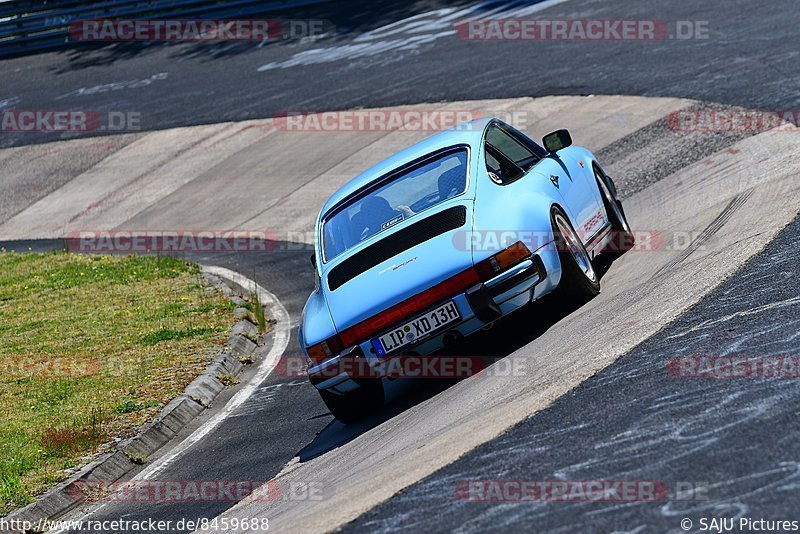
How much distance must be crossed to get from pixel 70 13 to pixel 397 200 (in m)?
24.0

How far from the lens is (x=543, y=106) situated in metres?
17.9

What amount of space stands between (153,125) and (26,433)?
14.8 m

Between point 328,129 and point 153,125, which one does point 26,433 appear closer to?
point 328,129

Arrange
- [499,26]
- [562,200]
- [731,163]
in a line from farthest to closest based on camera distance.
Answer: [499,26] → [731,163] → [562,200]

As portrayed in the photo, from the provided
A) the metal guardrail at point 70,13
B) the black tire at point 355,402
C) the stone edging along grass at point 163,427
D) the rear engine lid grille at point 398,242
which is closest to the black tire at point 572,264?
the rear engine lid grille at point 398,242

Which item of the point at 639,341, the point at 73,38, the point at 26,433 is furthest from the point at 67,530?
the point at 73,38

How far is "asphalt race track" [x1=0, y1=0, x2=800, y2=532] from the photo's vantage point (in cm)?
541

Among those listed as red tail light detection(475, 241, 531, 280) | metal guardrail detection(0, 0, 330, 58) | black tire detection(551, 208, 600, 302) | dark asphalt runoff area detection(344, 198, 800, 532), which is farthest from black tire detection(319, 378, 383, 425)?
metal guardrail detection(0, 0, 330, 58)

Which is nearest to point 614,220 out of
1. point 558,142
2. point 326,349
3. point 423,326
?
point 558,142

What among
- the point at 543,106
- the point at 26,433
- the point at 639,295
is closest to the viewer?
the point at 639,295

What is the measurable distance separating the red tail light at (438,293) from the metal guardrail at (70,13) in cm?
2185

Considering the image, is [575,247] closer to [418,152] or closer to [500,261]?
[500,261]

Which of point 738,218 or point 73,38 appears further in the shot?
point 73,38

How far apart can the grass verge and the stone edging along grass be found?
12 cm
